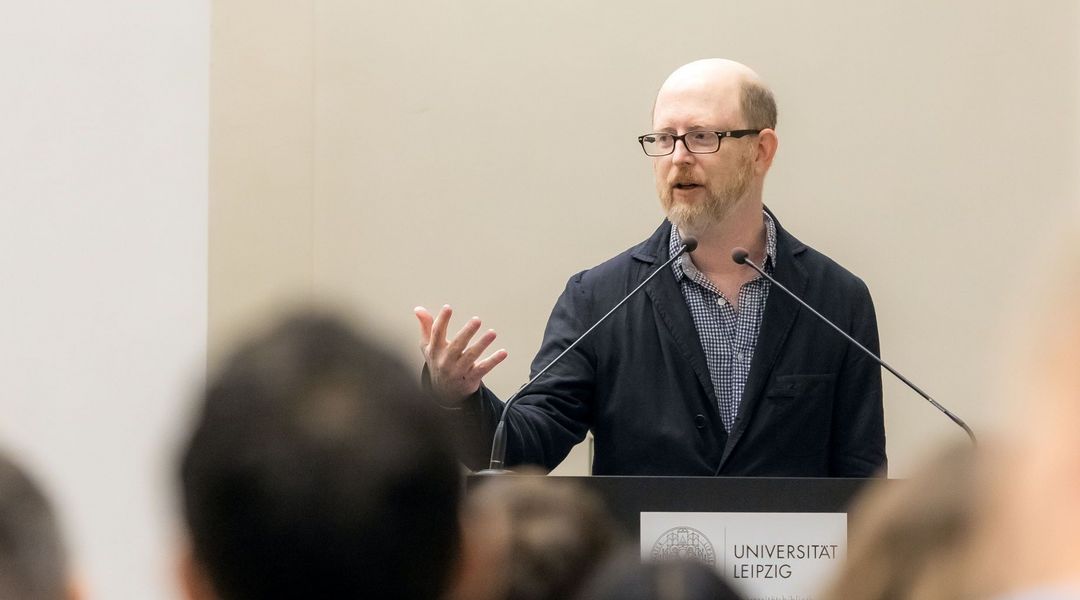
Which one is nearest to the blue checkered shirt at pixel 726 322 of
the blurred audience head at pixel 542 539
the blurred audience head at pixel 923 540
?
the blurred audience head at pixel 542 539

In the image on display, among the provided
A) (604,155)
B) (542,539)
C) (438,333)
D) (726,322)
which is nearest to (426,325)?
(438,333)

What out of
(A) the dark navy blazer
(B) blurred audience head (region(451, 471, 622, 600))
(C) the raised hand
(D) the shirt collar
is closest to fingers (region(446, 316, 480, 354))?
(C) the raised hand

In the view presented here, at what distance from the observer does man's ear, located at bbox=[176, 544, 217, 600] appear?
2.80 feet

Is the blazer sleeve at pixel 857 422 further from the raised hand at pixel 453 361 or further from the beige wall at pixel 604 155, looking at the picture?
the beige wall at pixel 604 155

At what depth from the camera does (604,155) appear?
4.30 m

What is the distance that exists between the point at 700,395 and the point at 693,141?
0.61m

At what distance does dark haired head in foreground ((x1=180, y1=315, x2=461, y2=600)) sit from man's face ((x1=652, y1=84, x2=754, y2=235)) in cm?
237

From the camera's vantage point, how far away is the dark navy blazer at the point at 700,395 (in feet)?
9.42

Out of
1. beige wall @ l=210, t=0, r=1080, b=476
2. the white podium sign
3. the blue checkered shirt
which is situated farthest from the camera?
beige wall @ l=210, t=0, r=1080, b=476

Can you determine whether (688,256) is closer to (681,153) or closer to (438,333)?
(681,153)

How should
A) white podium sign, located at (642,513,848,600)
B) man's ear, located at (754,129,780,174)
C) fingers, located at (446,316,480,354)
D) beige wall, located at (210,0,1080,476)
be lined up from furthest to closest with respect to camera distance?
beige wall, located at (210,0,1080,476), man's ear, located at (754,129,780,174), fingers, located at (446,316,480,354), white podium sign, located at (642,513,848,600)

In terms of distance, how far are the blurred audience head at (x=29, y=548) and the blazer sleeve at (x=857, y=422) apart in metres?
2.16

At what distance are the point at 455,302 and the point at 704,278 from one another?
133 centimetres

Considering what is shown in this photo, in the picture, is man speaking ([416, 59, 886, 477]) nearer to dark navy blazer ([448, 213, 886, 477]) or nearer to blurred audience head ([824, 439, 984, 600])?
dark navy blazer ([448, 213, 886, 477])
